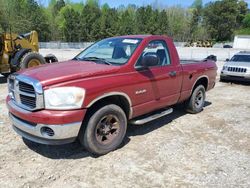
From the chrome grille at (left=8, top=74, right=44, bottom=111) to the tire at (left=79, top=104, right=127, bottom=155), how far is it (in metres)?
0.76

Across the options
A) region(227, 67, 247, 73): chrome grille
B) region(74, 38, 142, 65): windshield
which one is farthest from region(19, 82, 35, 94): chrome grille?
region(227, 67, 247, 73): chrome grille

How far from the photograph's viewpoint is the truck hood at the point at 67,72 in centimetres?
397

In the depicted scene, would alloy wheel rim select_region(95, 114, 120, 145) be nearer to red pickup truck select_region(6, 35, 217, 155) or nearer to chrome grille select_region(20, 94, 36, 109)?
red pickup truck select_region(6, 35, 217, 155)

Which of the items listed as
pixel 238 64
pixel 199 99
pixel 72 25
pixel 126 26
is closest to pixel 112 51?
pixel 199 99

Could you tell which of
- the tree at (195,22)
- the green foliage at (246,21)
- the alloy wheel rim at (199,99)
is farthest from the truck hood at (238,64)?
the green foliage at (246,21)

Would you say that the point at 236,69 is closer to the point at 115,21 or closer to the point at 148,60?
the point at 148,60

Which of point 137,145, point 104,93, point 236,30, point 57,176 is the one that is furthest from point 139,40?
point 236,30

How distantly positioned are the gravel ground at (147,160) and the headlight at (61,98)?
3.00 ft

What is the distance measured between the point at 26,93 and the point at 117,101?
1420mm

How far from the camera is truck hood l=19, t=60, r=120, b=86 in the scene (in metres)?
3.97

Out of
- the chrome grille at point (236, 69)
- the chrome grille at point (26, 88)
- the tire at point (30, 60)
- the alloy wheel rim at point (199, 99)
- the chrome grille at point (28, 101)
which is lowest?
the alloy wheel rim at point (199, 99)

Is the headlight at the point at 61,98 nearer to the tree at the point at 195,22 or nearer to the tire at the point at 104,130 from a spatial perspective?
the tire at the point at 104,130

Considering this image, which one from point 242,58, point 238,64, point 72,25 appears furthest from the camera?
point 72,25

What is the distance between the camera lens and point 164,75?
17.6 feet
